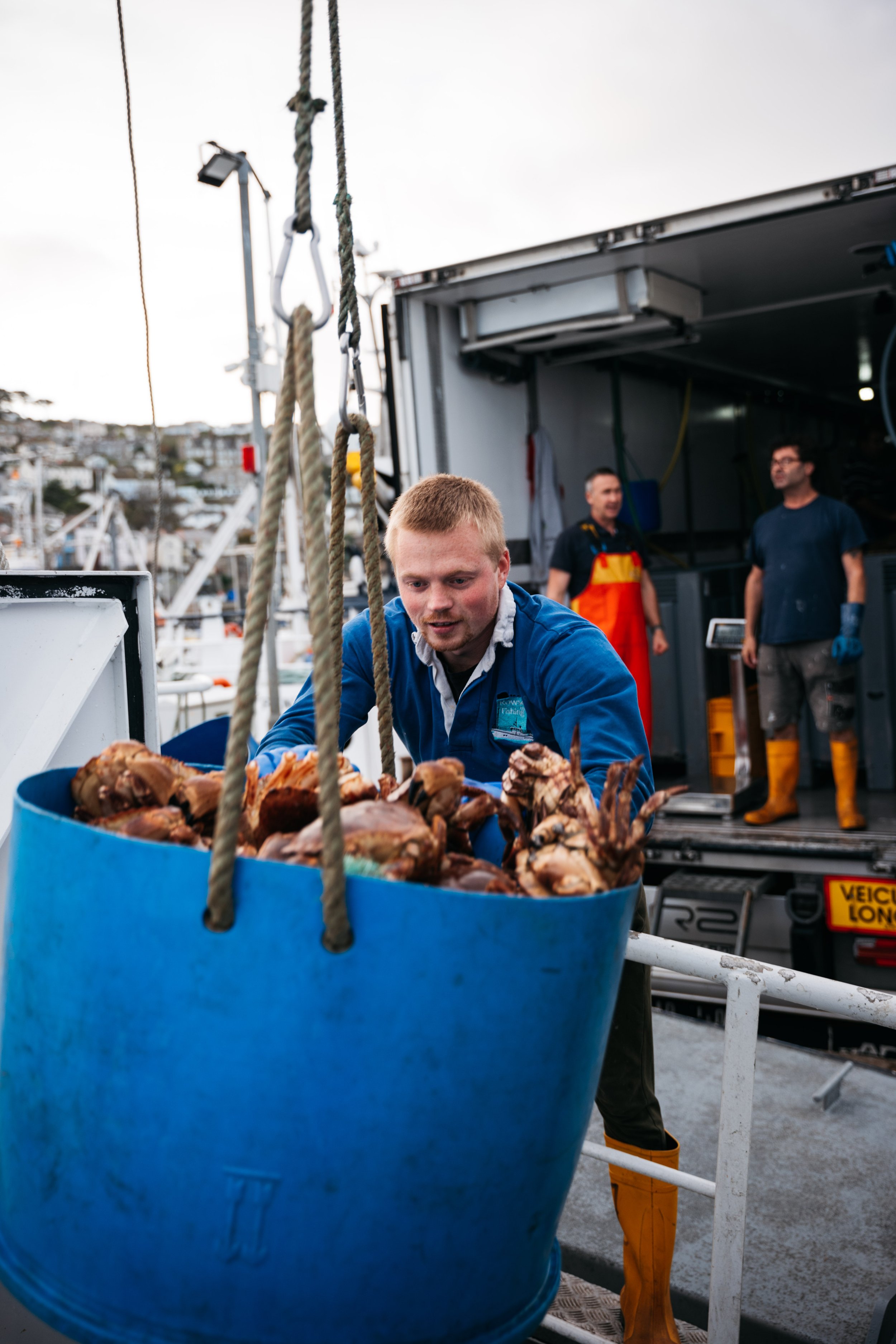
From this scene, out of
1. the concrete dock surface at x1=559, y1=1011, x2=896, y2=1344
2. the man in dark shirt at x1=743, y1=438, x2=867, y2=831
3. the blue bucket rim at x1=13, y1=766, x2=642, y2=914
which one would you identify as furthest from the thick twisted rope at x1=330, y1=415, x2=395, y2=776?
the man in dark shirt at x1=743, y1=438, x2=867, y2=831

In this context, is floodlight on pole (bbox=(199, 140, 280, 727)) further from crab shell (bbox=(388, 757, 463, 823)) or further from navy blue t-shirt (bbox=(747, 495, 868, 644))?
crab shell (bbox=(388, 757, 463, 823))

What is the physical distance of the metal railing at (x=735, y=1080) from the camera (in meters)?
1.77

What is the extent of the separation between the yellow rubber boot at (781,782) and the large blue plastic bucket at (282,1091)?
503 cm

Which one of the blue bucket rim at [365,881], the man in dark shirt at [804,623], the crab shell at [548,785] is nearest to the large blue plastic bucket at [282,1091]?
the blue bucket rim at [365,881]

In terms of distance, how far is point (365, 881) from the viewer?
0.98 meters

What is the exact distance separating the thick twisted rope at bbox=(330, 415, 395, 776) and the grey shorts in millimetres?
4542

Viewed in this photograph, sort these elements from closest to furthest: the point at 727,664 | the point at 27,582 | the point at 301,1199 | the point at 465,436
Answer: the point at 301,1199 < the point at 27,582 < the point at 465,436 < the point at 727,664

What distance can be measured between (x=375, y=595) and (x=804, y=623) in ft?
15.0

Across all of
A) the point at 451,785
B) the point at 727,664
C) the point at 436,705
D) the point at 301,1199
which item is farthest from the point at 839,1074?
the point at 727,664

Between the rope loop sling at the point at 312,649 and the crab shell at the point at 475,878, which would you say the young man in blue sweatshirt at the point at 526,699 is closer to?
the crab shell at the point at 475,878

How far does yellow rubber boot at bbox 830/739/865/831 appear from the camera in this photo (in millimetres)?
5430

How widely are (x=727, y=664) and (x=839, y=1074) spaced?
4247 millimetres

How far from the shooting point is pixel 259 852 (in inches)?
47.9

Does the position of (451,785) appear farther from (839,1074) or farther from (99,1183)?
(839,1074)
